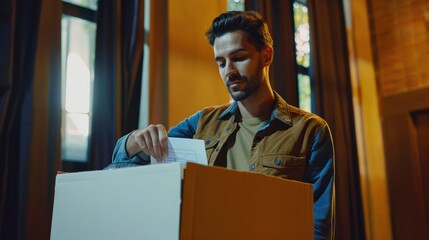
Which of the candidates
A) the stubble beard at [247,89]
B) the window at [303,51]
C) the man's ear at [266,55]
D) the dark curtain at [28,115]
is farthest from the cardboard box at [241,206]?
the window at [303,51]

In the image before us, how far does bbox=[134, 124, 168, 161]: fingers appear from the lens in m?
0.92

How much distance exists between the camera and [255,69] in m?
1.33

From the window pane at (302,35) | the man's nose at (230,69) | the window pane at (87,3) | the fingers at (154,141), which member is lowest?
the fingers at (154,141)

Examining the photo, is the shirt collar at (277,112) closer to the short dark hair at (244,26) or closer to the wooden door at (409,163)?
the short dark hair at (244,26)

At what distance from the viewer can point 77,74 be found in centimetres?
227

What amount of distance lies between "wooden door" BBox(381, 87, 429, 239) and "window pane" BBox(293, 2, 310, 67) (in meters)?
0.91

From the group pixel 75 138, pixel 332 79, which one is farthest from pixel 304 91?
pixel 75 138

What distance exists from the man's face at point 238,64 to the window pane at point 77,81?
105 cm

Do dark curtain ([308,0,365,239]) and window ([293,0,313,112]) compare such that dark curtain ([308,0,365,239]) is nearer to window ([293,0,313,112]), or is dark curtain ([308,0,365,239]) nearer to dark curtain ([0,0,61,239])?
window ([293,0,313,112])

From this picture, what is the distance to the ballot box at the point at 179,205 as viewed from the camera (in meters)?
0.66

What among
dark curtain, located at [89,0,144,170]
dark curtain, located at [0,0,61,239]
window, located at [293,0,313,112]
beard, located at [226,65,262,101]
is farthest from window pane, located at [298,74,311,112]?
beard, located at [226,65,262,101]

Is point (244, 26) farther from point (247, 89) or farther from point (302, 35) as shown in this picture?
point (302, 35)

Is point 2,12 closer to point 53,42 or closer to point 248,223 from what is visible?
point 53,42

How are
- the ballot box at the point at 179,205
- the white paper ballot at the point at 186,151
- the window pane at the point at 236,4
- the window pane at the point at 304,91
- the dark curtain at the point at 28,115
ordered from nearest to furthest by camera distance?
the ballot box at the point at 179,205 → the white paper ballot at the point at 186,151 → the dark curtain at the point at 28,115 → the window pane at the point at 236,4 → the window pane at the point at 304,91
